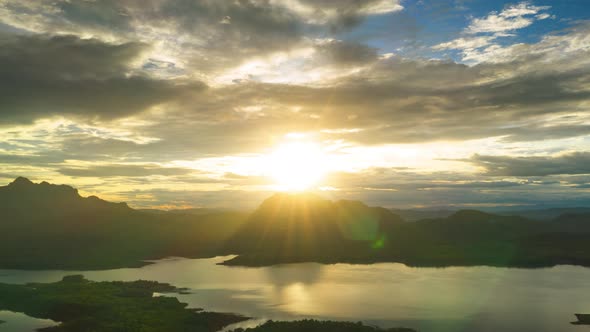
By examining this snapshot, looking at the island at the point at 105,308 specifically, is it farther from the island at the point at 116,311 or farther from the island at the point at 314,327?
the island at the point at 314,327

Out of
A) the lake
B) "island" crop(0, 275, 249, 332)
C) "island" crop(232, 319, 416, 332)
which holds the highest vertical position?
"island" crop(232, 319, 416, 332)

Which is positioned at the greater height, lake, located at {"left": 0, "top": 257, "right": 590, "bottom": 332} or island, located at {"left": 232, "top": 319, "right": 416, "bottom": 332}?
island, located at {"left": 232, "top": 319, "right": 416, "bottom": 332}

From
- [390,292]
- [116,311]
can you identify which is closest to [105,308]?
[116,311]

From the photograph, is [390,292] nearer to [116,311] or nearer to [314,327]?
[314,327]

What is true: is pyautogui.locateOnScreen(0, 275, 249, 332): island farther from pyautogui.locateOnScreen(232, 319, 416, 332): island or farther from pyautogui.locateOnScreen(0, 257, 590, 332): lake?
pyautogui.locateOnScreen(232, 319, 416, 332): island

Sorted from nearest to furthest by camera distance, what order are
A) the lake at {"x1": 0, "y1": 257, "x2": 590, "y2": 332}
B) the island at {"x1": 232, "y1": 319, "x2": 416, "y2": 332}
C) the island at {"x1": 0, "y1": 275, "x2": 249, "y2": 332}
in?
1. the island at {"x1": 232, "y1": 319, "x2": 416, "y2": 332}
2. the island at {"x1": 0, "y1": 275, "x2": 249, "y2": 332}
3. the lake at {"x1": 0, "y1": 257, "x2": 590, "y2": 332}

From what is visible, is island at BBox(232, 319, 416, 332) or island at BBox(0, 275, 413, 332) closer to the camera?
island at BBox(232, 319, 416, 332)

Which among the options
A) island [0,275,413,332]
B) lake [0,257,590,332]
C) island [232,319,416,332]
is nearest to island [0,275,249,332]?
island [0,275,413,332]
